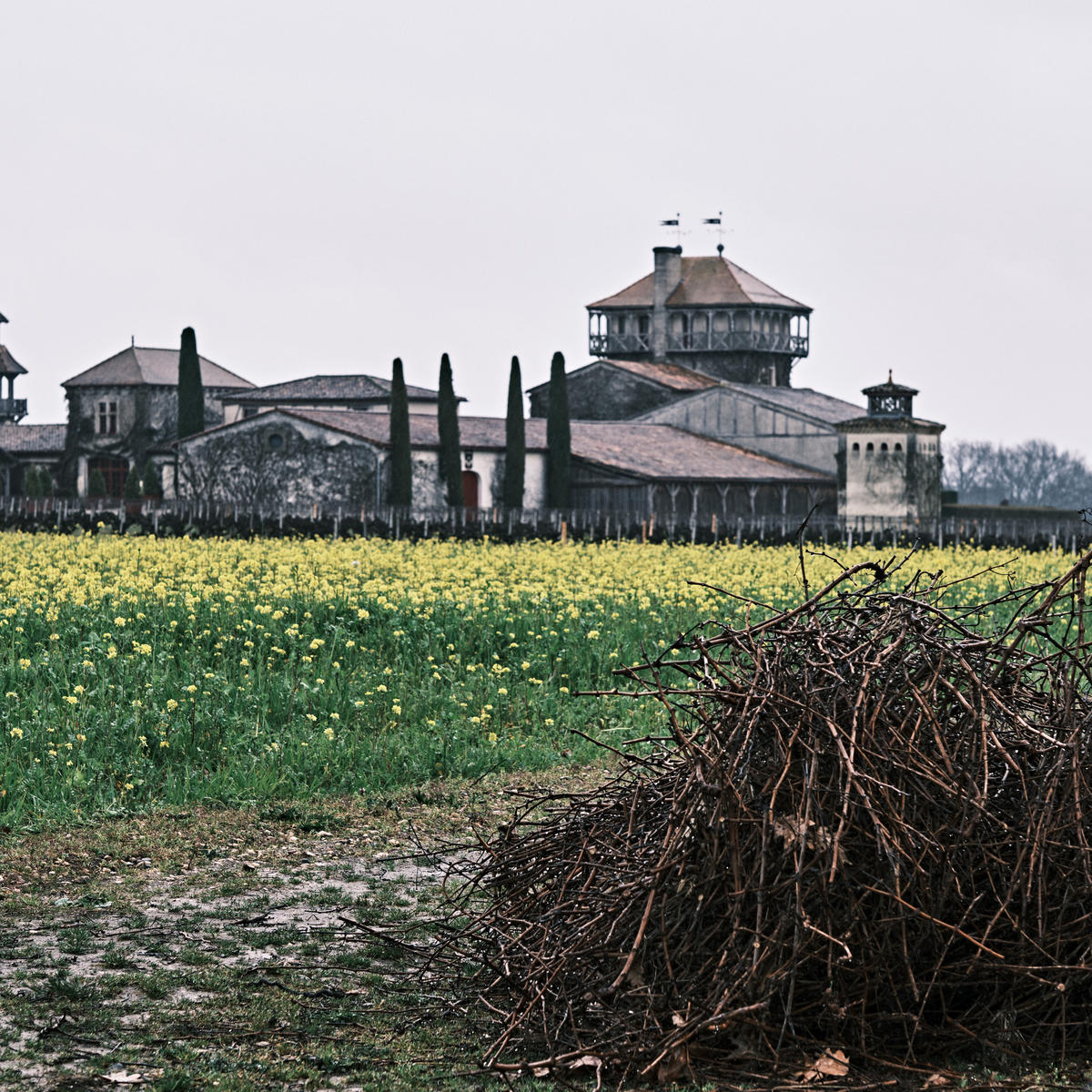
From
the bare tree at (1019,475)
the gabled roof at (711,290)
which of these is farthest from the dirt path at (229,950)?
the bare tree at (1019,475)

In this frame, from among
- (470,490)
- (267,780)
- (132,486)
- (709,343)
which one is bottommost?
(267,780)

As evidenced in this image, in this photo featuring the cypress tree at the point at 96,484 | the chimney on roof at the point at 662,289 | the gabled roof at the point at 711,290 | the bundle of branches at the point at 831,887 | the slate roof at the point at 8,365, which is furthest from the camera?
the slate roof at the point at 8,365

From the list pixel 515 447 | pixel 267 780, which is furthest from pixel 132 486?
pixel 267 780

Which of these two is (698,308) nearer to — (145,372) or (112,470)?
(145,372)

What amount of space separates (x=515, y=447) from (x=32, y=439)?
2908 cm

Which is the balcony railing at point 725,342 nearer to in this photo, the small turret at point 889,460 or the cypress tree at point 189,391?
the small turret at point 889,460

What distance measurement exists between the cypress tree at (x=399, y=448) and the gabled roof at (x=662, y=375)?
55.1ft

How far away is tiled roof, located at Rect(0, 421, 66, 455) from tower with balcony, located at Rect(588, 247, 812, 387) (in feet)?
82.3

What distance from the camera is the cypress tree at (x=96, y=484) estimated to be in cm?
6544

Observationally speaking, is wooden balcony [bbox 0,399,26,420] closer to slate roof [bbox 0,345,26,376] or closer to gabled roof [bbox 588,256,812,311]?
slate roof [bbox 0,345,26,376]

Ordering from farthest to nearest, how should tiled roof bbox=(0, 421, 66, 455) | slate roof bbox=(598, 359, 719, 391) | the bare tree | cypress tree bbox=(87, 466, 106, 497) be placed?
1. the bare tree
2. tiled roof bbox=(0, 421, 66, 455)
3. slate roof bbox=(598, 359, 719, 391)
4. cypress tree bbox=(87, 466, 106, 497)

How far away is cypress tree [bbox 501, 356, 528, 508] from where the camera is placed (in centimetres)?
5406

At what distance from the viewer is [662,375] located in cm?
6769

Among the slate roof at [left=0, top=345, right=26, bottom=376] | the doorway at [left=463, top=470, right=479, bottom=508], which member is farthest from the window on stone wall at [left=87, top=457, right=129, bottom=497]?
the doorway at [left=463, top=470, right=479, bottom=508]
